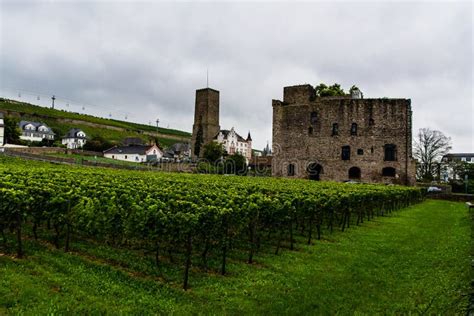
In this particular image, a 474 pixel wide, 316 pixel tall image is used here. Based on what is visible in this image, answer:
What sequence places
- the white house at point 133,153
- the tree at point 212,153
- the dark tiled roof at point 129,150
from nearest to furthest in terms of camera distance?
the tree at point 212,153
the white house at point 133,153
the dark tiled roof at point 129,150

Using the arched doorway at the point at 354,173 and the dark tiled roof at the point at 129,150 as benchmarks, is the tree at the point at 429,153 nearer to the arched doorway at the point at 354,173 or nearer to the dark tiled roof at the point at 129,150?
the arched doorway at the point at 354,173

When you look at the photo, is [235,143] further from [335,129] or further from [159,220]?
[159,220]

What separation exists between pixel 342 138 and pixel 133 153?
52.8 metres

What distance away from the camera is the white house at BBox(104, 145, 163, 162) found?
82562 millimetres

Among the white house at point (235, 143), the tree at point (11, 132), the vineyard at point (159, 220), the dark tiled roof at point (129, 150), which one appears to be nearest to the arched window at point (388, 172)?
the vineyard at point (159, 220)

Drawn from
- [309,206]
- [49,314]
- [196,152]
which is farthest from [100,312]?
[196,152]

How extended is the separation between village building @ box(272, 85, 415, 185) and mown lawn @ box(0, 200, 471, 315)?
A: 3501 centimetres

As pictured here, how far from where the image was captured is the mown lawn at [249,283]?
6.47 metres

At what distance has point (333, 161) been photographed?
4747 cm

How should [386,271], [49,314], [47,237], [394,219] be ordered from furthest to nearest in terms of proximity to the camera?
[394,219] → [47,237] → [386,271] → [49,314]

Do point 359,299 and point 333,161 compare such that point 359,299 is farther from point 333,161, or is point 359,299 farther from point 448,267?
point 333,161

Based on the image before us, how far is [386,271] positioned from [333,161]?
3916 centimetres

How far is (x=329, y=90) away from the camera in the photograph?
59.1 metres

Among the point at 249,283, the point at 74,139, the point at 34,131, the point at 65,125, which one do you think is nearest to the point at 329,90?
the point at 249,283
